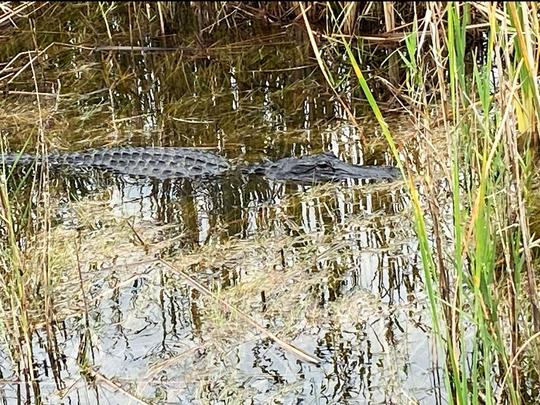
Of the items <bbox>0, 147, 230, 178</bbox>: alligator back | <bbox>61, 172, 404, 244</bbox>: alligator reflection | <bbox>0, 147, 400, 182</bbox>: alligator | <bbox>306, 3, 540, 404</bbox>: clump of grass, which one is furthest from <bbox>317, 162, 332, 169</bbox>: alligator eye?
<bbox>306, 3, 540, 404</bbox>: clump of grass

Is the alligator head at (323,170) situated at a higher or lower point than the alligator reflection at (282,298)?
higher

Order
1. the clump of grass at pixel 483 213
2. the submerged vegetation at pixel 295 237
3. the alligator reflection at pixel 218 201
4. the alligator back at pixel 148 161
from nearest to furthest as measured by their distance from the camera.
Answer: the clump of grass at pixel 483 213
the submerged vegetation at pixel 295 237
the alligator reflection at pixel 218 201
the alligator back at pixel 148 161

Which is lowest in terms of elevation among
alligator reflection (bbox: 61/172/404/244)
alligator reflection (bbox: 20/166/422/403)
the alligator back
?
alligator reflection (bbox: 20/166/422/403)

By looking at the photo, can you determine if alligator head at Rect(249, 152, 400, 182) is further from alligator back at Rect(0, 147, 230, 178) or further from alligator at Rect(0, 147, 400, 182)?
alligator back at Rect(0, 147, 230, 178)

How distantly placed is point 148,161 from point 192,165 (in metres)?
0.22

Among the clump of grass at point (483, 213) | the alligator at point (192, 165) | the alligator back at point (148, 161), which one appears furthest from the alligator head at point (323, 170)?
the clump of grass at point (483, 213)

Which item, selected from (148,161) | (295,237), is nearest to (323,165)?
(295,237)

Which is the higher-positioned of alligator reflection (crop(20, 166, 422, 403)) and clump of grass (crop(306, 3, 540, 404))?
clump of grass (crop(306, 3, 540, 404))

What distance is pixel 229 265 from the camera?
3027mm

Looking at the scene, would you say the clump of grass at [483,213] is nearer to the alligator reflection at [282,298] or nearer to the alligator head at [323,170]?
the alligator reflection at [282,298]

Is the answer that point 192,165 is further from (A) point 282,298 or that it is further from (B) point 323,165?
(A) point 282,298

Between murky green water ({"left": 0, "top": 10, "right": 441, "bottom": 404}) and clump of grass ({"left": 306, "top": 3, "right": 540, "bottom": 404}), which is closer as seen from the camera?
clump of grass ({"left": 306, "top": 3, "right": 540, "bottom": 404})

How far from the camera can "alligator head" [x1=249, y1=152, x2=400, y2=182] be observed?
3.69 meters

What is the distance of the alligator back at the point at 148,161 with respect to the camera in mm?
3951
